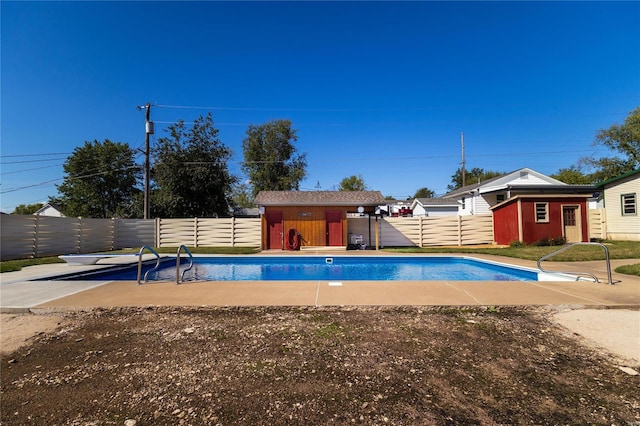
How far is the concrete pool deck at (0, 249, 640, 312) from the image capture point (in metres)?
4.81

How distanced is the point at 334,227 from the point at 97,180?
32158 mm

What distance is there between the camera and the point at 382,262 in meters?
12.4

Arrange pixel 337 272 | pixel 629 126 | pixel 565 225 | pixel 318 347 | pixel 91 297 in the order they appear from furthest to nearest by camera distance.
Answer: pixel 629 126, pixel 565 225, pixel 337 272, pixel 91 297, pixel 318 347

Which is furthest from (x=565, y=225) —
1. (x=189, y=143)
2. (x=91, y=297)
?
(x=189, y=143)

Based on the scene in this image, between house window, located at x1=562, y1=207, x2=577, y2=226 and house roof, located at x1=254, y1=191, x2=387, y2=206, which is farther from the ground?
house roof, located at x1=254, y1=191, x2=387, y2=206

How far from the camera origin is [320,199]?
1592cm

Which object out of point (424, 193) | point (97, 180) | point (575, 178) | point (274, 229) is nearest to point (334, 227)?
point (274, 229)

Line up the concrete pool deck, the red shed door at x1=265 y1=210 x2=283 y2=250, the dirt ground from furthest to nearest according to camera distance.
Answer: the red shed door at x1=265 y1=210 x2=283 y2=250 < the concrete pool deck < the dirt ground

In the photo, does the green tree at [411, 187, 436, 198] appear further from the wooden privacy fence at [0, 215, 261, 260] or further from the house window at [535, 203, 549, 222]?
the wooden privacy fence at [0, 215, 261, 260]

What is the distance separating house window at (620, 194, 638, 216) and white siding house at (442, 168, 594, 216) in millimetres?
2696

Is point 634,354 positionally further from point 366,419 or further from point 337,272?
point 337,272

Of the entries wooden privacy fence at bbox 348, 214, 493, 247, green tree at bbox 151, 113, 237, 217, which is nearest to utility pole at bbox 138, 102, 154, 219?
green tree at bbox 151, 113, 237, 217

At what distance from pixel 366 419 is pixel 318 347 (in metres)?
1.24

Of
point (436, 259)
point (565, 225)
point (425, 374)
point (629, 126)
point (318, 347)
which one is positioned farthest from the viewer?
point (629, 126)
